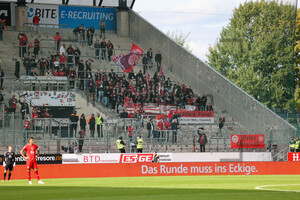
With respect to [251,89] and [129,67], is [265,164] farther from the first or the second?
[251,89]

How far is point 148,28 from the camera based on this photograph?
147 feet

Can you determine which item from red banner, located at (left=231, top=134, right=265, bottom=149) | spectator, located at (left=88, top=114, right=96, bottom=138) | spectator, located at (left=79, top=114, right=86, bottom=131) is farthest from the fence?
spectator, located at (left=79, top=114, right=86, bottom=131)

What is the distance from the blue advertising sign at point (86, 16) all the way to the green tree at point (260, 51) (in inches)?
532

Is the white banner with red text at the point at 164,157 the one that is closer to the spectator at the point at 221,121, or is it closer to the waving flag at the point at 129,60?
the spectator at the point at 221,121

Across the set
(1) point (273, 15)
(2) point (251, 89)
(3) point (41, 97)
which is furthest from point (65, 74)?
(2) point (251, 89)

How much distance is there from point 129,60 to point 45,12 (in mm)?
9369

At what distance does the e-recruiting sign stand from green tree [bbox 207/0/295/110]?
1373 cm

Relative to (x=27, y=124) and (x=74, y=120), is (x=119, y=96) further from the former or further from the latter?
(x=27, y=124)

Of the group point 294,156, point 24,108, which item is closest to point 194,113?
point 294,156

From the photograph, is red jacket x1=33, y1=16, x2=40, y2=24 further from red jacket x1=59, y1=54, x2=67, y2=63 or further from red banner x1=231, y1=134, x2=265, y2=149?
red banner x1=231, y1=134, x2=265, y2=149

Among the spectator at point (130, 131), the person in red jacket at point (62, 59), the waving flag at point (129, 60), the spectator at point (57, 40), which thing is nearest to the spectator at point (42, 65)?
the person in red jacket at point (62, 59)

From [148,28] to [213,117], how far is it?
1104 centimetres

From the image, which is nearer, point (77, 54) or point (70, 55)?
point (70, 55)

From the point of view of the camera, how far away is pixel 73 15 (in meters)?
46.9
